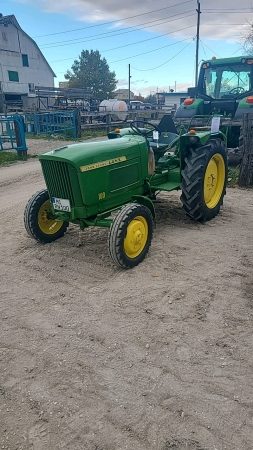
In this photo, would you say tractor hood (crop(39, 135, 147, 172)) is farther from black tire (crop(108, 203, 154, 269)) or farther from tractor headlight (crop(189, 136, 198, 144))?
tractor headlight (crop(189, 136, 198, 144))

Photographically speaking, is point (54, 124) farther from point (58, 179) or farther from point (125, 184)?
point (58, 179)

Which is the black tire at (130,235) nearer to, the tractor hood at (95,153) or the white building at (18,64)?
the tractor hood at (95,153)

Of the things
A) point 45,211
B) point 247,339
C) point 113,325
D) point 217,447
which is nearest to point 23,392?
point 113,325

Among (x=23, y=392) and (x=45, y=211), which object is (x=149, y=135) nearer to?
(x=45, y=211)

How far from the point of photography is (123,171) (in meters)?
4.53

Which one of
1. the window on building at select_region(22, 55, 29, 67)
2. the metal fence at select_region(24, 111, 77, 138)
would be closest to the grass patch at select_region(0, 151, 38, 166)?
the metal fence at select_region(24, 111, 77, 138)

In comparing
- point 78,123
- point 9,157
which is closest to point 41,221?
point 9,157

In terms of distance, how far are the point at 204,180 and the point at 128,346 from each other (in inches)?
122

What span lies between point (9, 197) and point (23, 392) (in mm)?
5860

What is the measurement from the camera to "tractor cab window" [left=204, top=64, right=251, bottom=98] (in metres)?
9.36

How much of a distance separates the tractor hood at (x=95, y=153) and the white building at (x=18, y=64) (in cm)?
3039

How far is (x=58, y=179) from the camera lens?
4.18 meters

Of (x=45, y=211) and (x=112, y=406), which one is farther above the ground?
(x=45, y=211)

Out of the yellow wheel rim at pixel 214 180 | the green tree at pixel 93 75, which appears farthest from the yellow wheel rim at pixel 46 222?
the green tree at pixel 93 75
